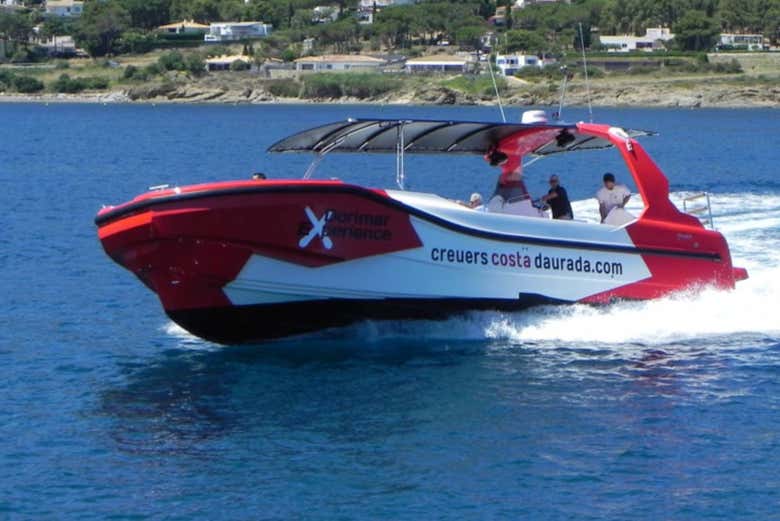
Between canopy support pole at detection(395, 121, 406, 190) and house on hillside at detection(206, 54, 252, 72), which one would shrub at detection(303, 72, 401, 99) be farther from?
canopy support pole at detection(395, 121, 406, 190)

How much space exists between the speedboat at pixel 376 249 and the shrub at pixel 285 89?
122 meters

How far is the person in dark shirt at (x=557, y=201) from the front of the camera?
20.1 metres

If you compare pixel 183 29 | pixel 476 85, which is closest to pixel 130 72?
pixel 183 29

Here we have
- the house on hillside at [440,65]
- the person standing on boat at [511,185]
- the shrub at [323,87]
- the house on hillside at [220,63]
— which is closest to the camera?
the person standing on boat at [511,185]

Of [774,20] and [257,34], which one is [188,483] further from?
[257,34]

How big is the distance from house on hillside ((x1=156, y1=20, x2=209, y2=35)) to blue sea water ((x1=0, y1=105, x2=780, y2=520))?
162446mm

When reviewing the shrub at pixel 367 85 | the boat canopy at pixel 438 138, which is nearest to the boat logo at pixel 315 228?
the boat canopy at pixel 438 138

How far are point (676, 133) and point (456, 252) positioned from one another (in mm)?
69422

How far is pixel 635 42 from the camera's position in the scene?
524 ft

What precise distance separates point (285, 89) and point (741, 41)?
51.1m

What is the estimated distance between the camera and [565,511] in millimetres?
13250

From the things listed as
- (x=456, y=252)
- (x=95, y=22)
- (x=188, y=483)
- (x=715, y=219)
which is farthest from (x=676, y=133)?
(x=95, y=22)

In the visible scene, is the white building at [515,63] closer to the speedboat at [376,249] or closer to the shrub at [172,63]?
the shrub at [172,63]

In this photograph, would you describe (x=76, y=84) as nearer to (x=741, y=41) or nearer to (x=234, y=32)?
(x=234, y=32)
